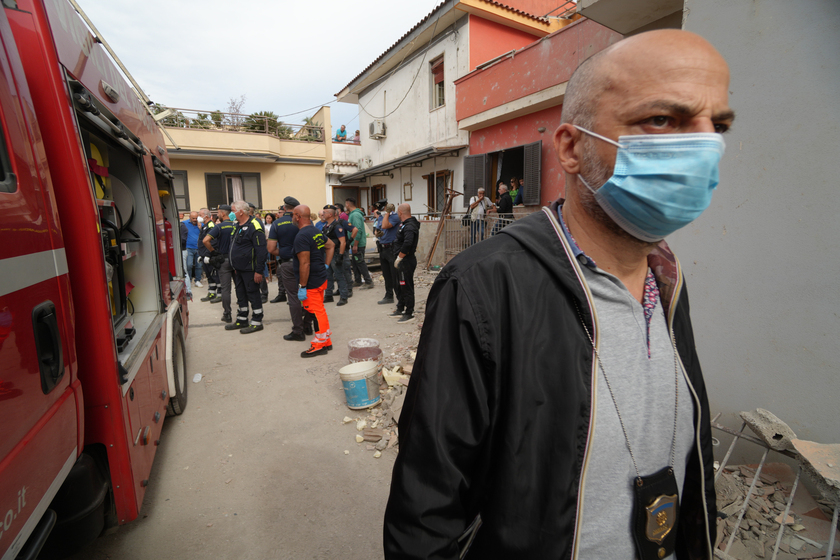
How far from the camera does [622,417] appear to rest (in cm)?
109

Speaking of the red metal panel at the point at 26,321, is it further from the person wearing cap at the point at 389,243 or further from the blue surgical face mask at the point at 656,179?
the person wearing cap at the point at 389,243

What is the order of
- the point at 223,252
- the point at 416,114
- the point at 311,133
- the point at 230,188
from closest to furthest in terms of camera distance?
1. the point at 223,252
2. the point at 416,114
3. the point at 230,188
4. the point at 311,133

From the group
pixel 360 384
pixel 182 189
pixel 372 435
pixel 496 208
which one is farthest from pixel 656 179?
pixel 182 189

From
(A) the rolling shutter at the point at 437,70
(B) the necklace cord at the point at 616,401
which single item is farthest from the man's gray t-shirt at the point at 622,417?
(A) the rolling shutter at the point at 437,70

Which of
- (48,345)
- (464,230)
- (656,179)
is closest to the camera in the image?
(656,179)

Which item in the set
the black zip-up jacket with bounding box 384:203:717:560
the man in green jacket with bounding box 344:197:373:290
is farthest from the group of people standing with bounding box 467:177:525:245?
the black zip-up jacket with bounding box 384:203:717:560

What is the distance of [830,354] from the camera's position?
257 cm

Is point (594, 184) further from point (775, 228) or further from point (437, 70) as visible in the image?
point (437, 70)

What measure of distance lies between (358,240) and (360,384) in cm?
612

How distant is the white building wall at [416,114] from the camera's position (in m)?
13.2

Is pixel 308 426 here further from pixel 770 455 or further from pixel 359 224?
pixel 359 224

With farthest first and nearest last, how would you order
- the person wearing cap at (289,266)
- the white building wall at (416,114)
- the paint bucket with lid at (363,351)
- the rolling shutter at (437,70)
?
the rolling shutter at (437,70)
the white building wall at (416,114)
the person wearing cap at (289,266)
the paint bucket with lid at (363,351)

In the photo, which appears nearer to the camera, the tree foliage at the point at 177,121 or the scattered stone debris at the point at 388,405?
the scattered stone debris at the point at 388,405

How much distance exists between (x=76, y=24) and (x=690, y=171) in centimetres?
323
